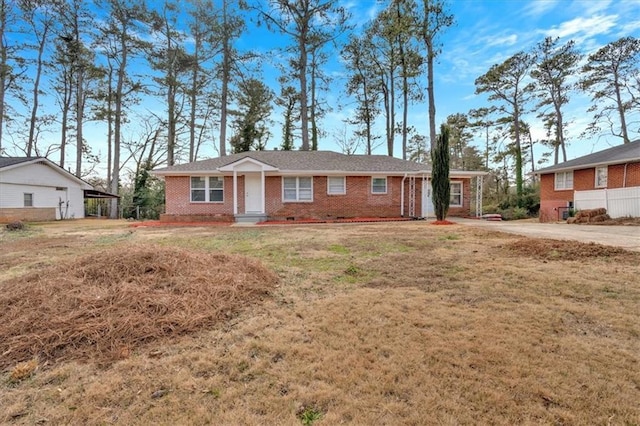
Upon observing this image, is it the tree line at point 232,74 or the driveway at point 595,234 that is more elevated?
the tree line at point 232,74

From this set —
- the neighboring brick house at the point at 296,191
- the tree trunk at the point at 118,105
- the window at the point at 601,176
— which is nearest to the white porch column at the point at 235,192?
the neighboring brick house at the point at 296,191

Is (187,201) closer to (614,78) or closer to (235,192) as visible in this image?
(235,192)

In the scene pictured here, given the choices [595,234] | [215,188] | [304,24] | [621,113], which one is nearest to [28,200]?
[215,188]

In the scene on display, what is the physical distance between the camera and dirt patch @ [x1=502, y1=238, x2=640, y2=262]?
5668mm

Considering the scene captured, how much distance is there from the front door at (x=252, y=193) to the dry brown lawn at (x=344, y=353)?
1211 cm

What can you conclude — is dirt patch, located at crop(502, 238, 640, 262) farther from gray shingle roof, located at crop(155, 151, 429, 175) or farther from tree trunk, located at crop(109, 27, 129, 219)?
tree trunk, located at crop(109, 27, 129, 219)

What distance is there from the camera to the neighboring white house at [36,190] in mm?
18422

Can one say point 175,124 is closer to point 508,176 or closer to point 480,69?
point 480,69

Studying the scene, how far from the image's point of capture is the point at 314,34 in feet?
72.7

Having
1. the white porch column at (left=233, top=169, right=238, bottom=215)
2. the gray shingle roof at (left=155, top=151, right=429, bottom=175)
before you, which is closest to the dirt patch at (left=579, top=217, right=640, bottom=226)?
the gray shingle roof at (left=155, top=151, right=429, bottom=175)

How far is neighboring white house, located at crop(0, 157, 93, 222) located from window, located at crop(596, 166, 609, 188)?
33724 millimetres

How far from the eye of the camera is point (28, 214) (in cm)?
1925

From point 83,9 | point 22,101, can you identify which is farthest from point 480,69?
point 22,101

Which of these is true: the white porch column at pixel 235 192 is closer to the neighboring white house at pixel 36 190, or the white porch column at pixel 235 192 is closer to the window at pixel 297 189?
the window at pixel 297 189
